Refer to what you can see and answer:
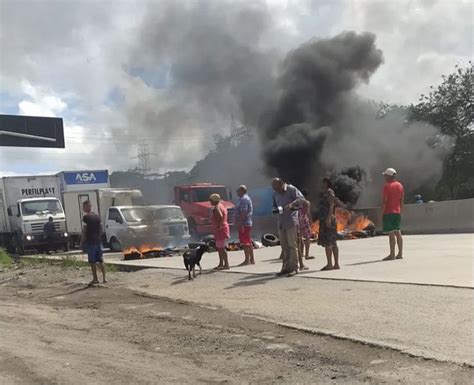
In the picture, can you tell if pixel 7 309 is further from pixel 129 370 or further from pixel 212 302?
pixel 129 370

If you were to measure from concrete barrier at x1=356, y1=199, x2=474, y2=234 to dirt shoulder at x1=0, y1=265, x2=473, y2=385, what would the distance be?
1432cm

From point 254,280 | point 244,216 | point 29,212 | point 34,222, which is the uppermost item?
point 29,212

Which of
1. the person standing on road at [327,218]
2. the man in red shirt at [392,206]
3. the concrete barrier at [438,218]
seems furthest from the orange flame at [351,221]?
the person standing on road at [327,218]

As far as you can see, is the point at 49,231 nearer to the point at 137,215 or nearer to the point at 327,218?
the point at 137,215

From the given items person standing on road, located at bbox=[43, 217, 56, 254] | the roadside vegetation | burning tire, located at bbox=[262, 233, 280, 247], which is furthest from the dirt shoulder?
person standing on road, located at bbox=[43, 217, 56, 254]

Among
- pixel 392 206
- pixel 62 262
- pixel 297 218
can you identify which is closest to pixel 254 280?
pixel 297 218

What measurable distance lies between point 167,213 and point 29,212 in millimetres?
6470

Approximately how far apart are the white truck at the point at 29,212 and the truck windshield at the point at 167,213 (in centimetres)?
510

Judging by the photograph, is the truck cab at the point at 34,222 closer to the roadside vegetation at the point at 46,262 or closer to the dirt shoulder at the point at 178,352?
the roadside vegetation at the point at 46,262

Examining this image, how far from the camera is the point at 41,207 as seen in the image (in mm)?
22203

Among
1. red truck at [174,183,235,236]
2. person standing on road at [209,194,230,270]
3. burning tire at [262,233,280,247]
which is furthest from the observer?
red truck at [174,183,235,236]

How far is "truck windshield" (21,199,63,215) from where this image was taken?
2192 cm

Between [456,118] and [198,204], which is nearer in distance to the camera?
[198,204]

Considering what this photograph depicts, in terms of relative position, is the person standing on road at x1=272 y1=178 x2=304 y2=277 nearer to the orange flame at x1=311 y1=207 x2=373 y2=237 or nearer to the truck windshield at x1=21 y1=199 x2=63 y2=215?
the orange flame at x1=311 y1=207 x2=373 y2=237
